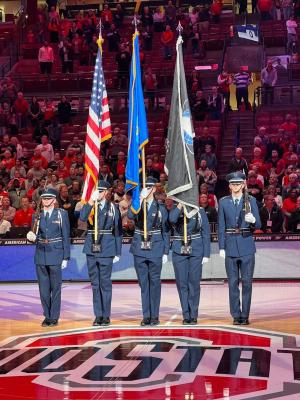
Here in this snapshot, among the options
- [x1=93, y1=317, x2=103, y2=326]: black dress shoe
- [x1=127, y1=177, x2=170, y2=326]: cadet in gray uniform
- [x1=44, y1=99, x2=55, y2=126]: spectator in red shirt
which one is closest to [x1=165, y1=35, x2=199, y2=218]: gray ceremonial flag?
[x1=127, y1=177, x2=170, y2=326]: cadet in gray uniform

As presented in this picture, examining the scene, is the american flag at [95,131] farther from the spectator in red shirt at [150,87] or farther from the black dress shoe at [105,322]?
the spectator in red shirt at [150,87]

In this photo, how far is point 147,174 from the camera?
2116cm

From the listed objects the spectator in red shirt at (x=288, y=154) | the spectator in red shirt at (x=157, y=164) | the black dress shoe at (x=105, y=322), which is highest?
the spectator in red shirt at (x=288, y=154)

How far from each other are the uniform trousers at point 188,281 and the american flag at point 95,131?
161cm

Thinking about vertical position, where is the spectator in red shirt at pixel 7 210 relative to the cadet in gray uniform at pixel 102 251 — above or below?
below

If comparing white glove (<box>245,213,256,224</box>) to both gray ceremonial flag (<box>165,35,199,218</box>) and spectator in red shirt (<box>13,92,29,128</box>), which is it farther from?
spectator in red shirt (<box>13,92,29,128</box>)

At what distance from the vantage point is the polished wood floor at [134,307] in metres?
13.3

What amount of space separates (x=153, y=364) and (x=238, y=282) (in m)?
3.25

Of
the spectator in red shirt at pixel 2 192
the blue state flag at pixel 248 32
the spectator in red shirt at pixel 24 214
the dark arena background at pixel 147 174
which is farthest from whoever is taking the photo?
the blue state flag at pixel 248 32

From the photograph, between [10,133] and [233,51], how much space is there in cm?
706

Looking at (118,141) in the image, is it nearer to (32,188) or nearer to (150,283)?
(32,188)

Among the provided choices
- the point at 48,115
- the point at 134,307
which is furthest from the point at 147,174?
the point at 134,307

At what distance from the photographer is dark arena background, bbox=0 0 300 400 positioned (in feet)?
33.6

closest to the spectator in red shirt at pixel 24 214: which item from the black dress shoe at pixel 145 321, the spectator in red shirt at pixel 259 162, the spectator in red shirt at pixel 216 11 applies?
the spectator in red shirt at pixel 259 162
